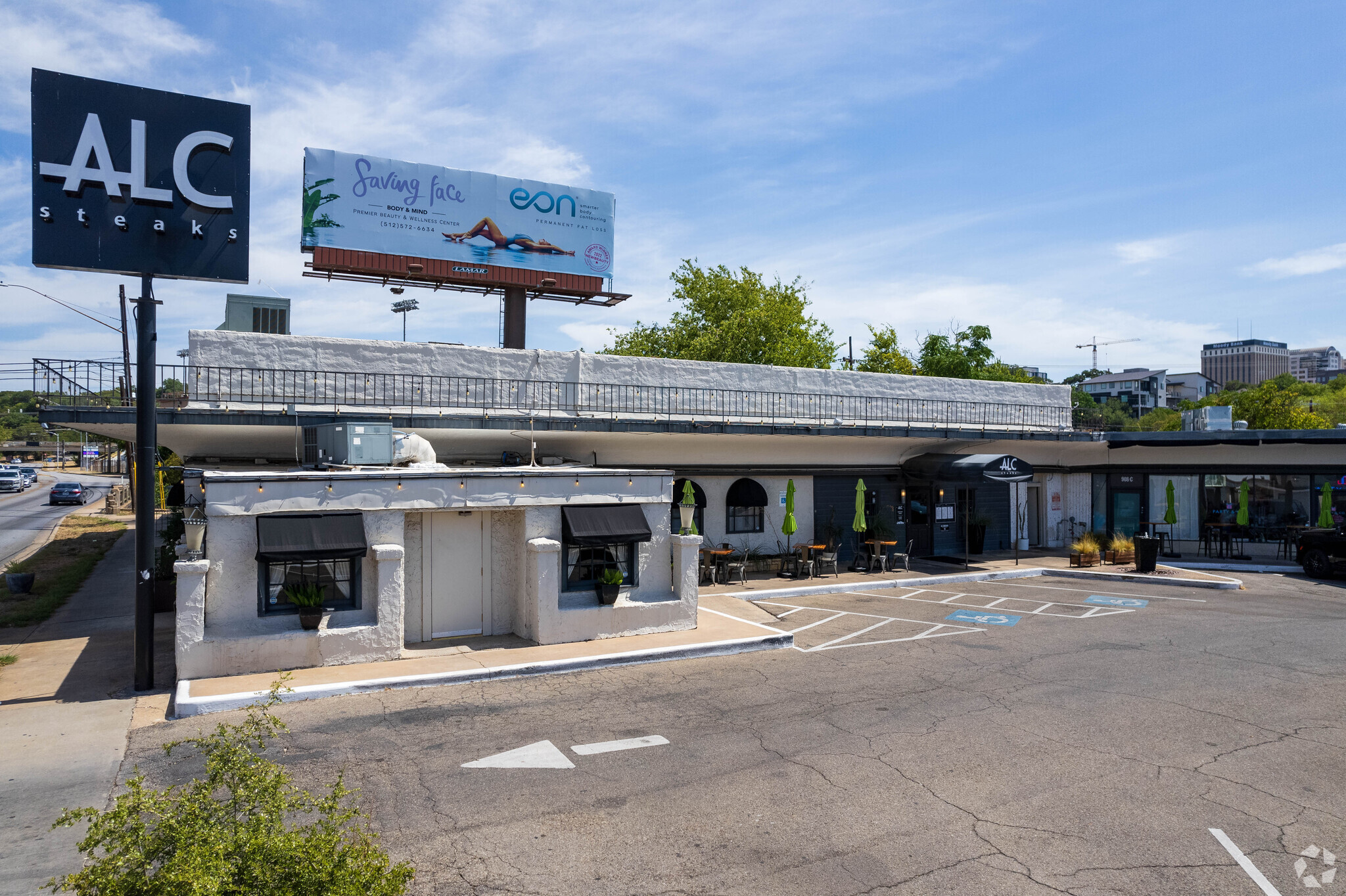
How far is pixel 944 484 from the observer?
86.7 feet

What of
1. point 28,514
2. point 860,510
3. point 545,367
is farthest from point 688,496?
point 28,514

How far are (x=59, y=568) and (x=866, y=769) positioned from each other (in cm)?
2592

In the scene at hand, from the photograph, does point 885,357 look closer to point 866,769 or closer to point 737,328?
point 737,328

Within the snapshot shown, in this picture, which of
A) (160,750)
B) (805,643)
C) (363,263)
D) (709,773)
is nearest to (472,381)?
(363,263)

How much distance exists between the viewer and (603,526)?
14.7 metres

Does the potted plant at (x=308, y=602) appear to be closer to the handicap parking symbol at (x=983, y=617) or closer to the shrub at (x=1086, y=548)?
the handicap parking symbol at (x=983, y=617)

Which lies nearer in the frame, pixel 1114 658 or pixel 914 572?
pixel 1114 658

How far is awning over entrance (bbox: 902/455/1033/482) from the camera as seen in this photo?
23234 mm

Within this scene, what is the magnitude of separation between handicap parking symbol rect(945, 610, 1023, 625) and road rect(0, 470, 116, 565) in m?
29.3

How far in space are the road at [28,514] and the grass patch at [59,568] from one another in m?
1.03

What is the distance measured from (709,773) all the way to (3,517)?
5164 cm

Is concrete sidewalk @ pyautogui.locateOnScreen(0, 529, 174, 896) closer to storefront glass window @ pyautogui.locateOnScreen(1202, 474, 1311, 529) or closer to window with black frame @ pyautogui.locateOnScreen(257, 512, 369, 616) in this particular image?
window with black frame @ pyautogui.locateOnScreen(257, 512, 369, 616)

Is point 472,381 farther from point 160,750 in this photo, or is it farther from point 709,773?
point 709,773

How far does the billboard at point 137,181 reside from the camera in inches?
487
